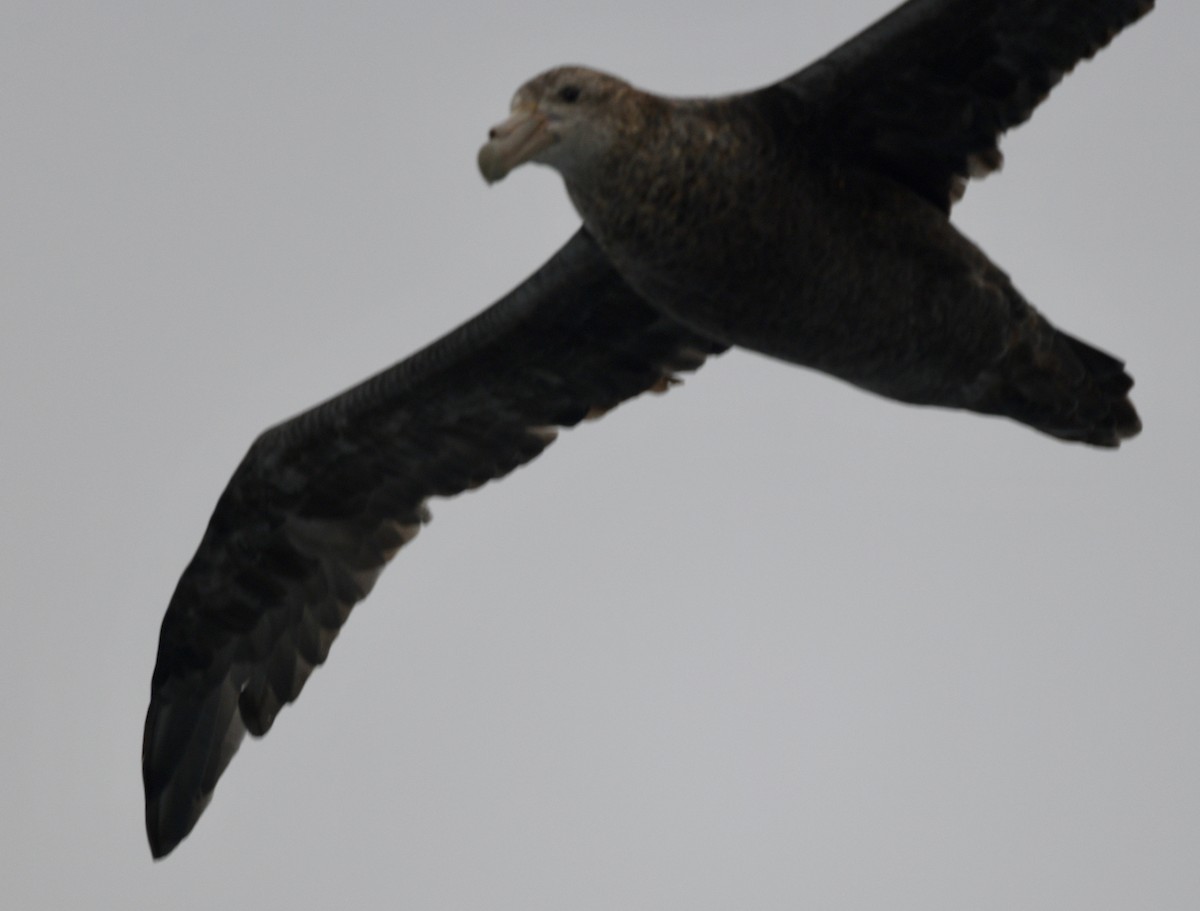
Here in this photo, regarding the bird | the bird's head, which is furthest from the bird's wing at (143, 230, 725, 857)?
the bird's head

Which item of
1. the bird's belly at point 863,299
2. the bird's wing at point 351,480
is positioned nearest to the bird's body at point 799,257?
the bird's belly at point 863,299

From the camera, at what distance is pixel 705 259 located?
9.56 metres

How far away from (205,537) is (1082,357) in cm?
466

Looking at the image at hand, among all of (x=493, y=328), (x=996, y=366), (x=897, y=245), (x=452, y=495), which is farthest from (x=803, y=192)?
(x=452, y=495)

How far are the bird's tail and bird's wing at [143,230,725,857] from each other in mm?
1634

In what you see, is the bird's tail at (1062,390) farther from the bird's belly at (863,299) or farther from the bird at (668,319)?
the bird's belly at (863,299)

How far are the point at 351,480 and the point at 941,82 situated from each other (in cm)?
382

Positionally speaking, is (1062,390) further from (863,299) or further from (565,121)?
(565,121)

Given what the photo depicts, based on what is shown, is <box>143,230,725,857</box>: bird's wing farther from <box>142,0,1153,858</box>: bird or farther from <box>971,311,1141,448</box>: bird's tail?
<box>971,311,1141,448</box>: bird's tail

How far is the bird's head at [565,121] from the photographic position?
9242 mm

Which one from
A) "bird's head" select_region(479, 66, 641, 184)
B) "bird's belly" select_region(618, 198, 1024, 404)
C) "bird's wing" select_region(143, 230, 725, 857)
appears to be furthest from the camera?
"bird's wing" select_region(143, 230, 725, 857)

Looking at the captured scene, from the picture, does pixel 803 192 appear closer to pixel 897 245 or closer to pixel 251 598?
pixel 897 245

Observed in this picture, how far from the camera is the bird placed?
31.2 feet

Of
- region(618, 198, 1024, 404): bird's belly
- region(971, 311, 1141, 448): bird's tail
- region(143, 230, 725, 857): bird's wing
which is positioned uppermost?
region(971, 311, 1141, 448): bird's tail
